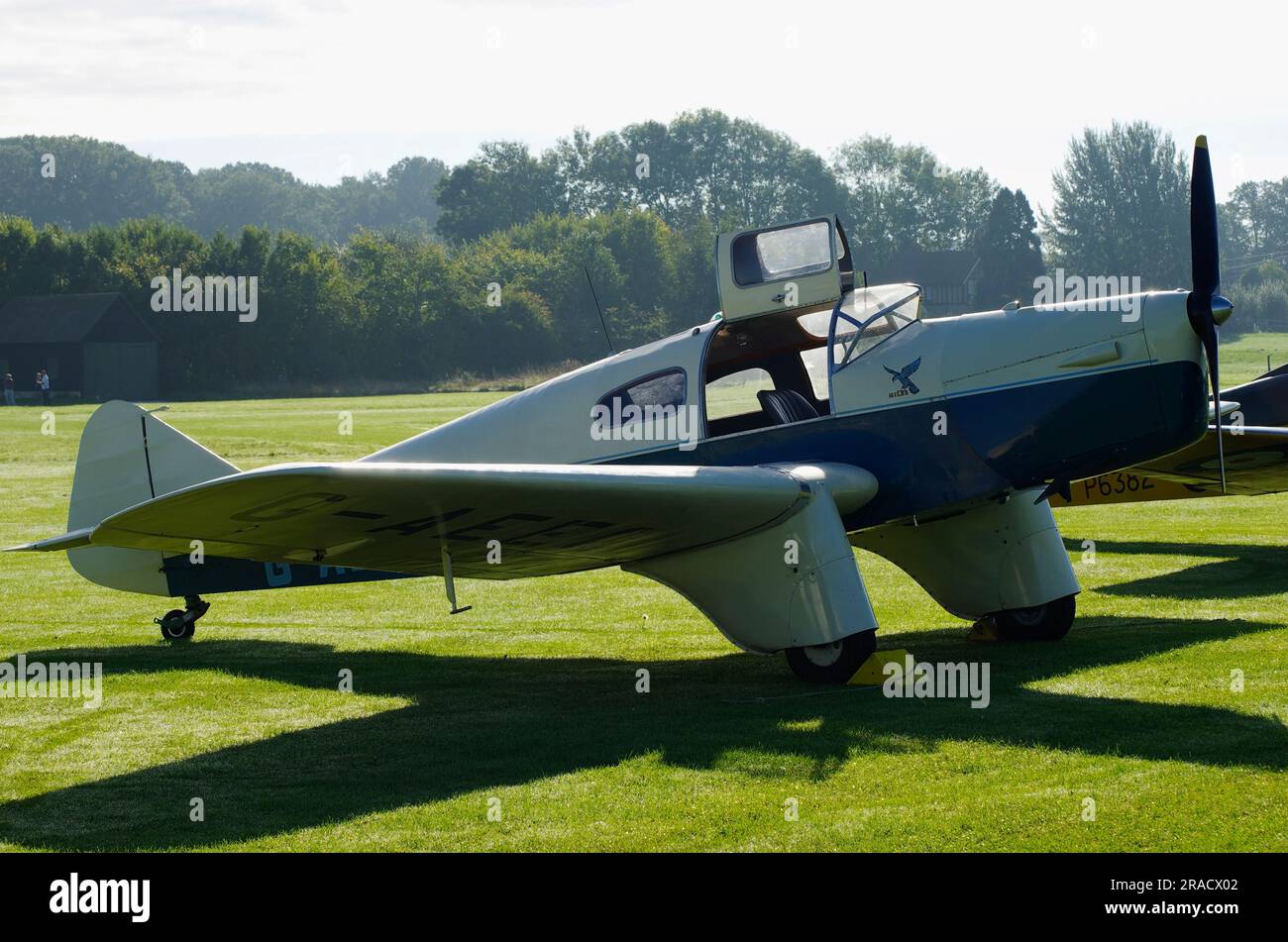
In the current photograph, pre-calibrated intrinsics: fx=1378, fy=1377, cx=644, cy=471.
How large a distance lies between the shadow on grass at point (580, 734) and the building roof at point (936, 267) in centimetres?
10232

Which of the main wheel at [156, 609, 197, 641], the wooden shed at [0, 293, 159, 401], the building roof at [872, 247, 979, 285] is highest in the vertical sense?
the building roof at [872, 247, 979, 285]

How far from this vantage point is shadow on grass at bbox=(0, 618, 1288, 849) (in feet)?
23.3

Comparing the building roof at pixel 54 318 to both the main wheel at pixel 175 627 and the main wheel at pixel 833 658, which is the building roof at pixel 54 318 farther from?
the main wheel at pixel 833 658

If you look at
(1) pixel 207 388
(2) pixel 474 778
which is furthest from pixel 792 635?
(1) pixel 207 388

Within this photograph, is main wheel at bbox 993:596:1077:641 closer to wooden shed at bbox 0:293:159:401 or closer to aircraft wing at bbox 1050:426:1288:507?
aircraft wing at bbox 1050:426:1288:507

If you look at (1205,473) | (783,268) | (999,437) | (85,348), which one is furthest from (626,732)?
(85,348)

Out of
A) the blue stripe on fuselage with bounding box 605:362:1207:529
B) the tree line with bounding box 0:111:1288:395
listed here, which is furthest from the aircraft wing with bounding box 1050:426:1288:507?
the tree line with bounding box 0:111:1288:395

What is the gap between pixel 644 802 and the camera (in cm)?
690

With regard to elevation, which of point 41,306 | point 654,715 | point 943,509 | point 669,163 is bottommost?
point 654,715

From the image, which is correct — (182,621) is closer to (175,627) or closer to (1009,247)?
(175,627)

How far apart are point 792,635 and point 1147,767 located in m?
2.91

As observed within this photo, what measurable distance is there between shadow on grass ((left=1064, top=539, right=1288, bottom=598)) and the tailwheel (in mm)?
8641

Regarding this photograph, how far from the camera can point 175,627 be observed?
489 inches
